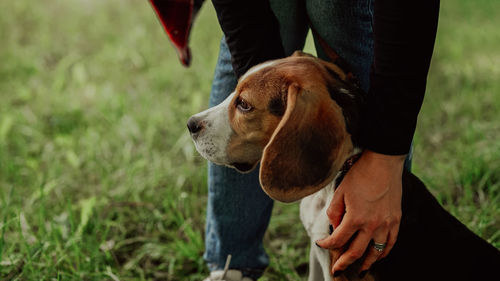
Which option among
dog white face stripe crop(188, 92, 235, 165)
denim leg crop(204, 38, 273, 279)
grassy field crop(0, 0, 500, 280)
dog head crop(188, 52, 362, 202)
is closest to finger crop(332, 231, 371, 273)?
dog head crop(188, 52, 362, 202)

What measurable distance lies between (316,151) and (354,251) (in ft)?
1.13

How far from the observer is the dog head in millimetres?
1589

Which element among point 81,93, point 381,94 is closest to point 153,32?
point 81,93

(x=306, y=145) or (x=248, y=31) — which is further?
(x=248, y=31)

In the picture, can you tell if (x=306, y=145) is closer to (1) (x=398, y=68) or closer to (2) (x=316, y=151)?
(2) (x=316, y=151)

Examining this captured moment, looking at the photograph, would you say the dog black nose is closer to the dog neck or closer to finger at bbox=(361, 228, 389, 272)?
the dog neck

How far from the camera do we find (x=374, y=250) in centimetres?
164

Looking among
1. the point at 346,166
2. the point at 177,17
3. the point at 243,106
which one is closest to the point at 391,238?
the point at 346,166

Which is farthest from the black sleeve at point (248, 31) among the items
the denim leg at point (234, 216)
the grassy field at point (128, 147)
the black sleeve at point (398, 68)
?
the grassy field at point (128, 147)

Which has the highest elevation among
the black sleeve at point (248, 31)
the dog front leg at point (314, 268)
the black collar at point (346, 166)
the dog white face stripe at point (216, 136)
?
the black sleeve at point (248, 31)

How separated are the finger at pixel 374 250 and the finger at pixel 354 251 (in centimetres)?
3

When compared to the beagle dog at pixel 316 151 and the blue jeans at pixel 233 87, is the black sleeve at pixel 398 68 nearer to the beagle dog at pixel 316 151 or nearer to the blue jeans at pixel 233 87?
the beagle dog at pixel 316 151

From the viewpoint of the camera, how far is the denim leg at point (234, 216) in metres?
2.22

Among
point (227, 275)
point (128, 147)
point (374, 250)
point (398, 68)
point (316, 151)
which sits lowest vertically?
point (227, 275)
